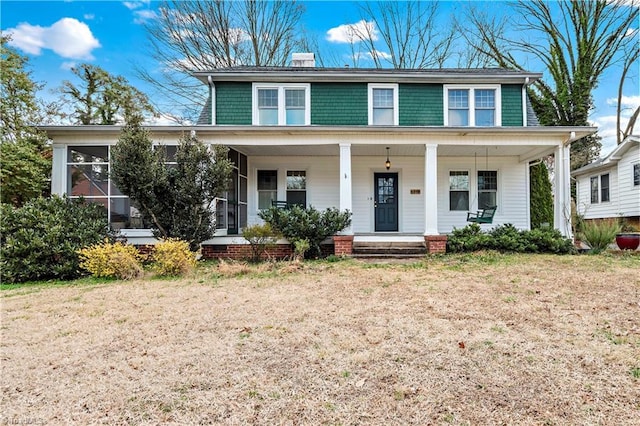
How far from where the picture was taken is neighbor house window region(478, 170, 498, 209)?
12.0 meters

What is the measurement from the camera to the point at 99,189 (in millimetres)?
9062

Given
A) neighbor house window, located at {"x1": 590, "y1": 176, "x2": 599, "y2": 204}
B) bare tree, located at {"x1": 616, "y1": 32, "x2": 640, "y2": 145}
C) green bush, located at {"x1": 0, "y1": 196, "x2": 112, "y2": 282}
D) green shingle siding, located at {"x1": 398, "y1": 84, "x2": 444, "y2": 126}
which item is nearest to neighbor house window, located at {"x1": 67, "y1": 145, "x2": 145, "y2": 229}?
green bush, located at {"x1": 0, "y1": 196, "x2": 112, "y2": 282}

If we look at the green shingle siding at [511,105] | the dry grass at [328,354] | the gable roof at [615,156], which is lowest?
the dry grass at [328,354]

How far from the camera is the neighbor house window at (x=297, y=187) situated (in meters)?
12.0

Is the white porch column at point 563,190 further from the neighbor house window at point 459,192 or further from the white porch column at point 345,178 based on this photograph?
the white porch column at point 345,178

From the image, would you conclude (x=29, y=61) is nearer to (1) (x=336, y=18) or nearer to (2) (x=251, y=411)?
(1) (x=336, y=18)

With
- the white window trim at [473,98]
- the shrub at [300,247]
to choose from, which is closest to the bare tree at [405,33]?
the white window trim at [473,98]

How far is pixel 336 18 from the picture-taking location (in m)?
20.2

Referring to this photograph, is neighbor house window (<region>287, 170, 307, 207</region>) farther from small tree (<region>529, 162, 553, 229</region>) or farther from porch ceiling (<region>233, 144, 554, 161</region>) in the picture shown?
small tree (<region>529, 162, 553, 229</region>)

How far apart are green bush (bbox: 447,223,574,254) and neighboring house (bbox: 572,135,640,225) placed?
251 inches

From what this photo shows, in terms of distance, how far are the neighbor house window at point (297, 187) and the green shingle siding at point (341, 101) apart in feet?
7.04

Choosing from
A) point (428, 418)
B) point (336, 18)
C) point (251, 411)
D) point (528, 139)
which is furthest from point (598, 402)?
point (336, 18)

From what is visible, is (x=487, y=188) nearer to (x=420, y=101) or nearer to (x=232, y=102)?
(x=420, y=101)

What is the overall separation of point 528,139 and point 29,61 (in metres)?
19.2
